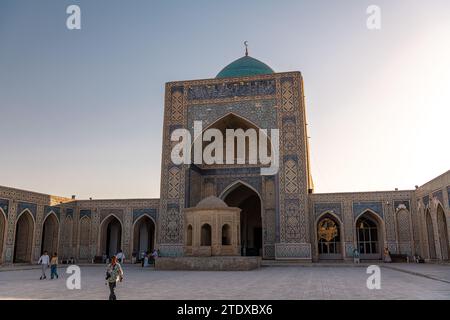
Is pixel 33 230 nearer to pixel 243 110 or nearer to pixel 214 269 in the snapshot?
pixel 214 269

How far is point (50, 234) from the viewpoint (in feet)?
57.6

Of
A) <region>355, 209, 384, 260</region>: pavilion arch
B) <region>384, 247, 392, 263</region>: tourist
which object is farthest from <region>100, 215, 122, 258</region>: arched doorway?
<region>384, 247, 392, 263</region>: tourist

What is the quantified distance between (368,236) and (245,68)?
949cm

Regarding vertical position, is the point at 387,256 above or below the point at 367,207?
below

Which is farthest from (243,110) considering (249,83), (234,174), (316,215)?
(316,215)

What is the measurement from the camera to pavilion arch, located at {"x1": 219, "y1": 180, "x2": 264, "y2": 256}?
790 inches

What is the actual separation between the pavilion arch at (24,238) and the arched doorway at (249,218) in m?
8.48

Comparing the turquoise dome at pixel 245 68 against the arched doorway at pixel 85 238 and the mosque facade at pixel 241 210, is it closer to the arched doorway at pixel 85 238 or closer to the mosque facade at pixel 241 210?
the mosque facade at pixel 241 210

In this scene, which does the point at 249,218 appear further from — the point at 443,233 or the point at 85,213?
the point at 443,233

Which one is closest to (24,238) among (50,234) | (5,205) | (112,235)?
(50,234)

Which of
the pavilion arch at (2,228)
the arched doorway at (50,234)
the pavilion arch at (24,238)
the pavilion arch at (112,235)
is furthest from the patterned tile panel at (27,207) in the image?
the pavilion arch at (112,235)

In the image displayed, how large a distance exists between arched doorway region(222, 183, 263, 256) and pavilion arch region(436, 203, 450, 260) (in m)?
8.51

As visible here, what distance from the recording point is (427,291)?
666 centimetres

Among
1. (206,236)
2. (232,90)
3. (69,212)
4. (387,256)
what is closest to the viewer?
(206,236)
